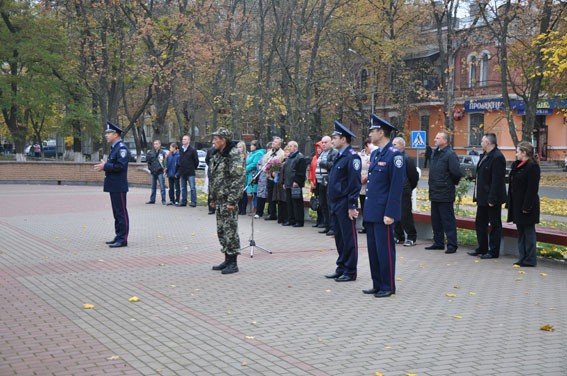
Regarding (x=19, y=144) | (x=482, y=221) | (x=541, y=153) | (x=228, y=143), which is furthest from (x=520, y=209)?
(x=541, y=153)

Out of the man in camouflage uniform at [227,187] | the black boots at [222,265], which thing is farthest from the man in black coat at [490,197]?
the black boots at [222,265]

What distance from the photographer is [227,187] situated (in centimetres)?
1044

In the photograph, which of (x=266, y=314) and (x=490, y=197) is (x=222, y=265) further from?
(x=490, y=197)

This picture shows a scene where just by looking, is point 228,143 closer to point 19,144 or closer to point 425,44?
point 19,144

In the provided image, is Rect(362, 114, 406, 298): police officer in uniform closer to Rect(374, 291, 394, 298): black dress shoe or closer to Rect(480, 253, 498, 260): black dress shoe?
Rect(374, 291, 394, 298): black dress shoe

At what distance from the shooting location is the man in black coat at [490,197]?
1188 cm

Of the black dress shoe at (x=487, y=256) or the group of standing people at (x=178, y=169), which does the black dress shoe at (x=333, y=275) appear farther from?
the group of standing people at (x=178, y=169)

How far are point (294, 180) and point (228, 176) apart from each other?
584 centimetres

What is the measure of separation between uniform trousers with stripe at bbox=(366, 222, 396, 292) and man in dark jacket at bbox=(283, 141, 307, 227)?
7102 mm

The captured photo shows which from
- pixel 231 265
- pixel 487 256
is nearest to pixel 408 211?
pixel 487 256

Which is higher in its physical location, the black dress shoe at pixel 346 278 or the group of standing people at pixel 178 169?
the group of standing people at pixel 178 169

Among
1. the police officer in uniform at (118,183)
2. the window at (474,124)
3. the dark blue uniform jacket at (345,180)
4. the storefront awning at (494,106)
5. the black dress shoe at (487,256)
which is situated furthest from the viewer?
the window at (474,124)

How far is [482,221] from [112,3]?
23.4 metres

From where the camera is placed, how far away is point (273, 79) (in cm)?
3666
